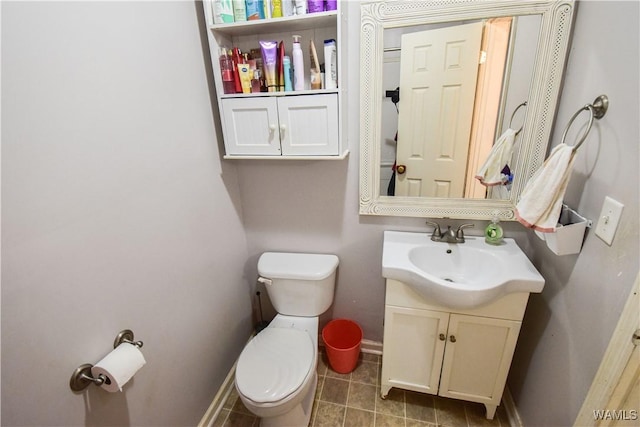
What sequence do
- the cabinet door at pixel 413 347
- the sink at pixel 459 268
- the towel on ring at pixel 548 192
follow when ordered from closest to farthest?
the towel on ring at pixel 548 192
the sink at pixel 459 268
the cabinet door at pixel 413 347

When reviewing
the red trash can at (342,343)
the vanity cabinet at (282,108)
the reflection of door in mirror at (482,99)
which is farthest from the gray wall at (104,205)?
the reflection of door in mirror at (482,99)

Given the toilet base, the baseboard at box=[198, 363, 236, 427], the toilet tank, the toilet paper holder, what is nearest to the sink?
the toilet tank

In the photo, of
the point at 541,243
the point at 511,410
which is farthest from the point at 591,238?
the point at 511,410

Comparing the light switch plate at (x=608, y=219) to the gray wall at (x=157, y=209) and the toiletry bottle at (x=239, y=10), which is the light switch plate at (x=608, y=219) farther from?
the toiletry bottle at (x=239, y=10)

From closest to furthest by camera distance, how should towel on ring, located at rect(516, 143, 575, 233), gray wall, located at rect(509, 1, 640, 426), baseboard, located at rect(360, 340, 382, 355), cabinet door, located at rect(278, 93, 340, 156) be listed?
gray wall, located at rect(509, 1, 640, 426) → towel on ring, located at rect(516, 143, 575, 233) → cabinet door, located at rect(278, 93, 340, 156) → baseboard, located at rect(360, 340, 382, 355)

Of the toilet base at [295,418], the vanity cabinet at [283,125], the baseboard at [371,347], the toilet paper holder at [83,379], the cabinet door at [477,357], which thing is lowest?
the baseboard at [371,347]

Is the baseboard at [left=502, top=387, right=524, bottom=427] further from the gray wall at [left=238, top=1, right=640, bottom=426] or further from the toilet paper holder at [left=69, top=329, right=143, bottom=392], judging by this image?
the toilet paper holder at [left=69, top=329, right=143, bottom=392]

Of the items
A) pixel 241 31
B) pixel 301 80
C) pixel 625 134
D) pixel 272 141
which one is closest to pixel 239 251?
pixel 272 141

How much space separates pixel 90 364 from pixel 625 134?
1628 mm

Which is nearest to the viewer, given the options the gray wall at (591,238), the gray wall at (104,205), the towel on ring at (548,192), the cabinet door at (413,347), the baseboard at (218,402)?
the gray wall at (104,205)

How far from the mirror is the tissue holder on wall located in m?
0.35

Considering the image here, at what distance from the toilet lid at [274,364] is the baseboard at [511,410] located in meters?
0.99

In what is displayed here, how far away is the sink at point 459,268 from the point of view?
1.04 meters

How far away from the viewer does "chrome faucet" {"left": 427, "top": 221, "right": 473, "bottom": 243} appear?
Result: 132 cm
